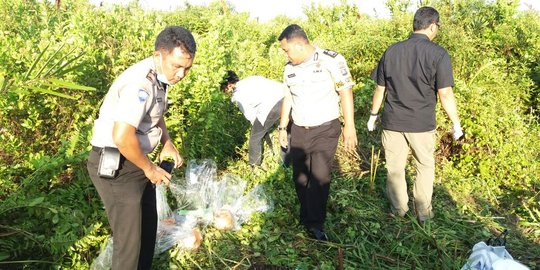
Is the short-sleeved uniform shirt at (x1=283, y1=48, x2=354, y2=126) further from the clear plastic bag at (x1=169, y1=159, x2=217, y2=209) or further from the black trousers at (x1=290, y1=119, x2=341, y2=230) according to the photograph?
the clear plastic bag at (x1=169, y1=159, x2=217, y2=209)

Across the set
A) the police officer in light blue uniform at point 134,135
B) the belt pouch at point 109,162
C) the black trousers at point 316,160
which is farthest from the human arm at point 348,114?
the belt pouch at point 109,162

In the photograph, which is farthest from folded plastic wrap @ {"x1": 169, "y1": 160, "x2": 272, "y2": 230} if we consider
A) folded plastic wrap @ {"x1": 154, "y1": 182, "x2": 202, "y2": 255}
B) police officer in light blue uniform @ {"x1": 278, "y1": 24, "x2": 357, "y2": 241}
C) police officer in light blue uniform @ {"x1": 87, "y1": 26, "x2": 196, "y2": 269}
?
police officer in light blue uniform @ {"x1": 87, "y1": 26, "x2": 196, "y2": 269}

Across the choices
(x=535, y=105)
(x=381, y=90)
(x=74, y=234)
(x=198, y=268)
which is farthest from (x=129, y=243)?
(x=535, y=105)

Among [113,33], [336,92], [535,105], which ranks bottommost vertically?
[535,105]

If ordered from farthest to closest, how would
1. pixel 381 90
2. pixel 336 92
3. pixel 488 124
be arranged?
pixel 488 124, pixel 381 90, pixel 336 92

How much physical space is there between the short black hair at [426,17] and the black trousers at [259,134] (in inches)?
67.4

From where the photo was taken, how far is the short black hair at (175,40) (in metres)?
2.29

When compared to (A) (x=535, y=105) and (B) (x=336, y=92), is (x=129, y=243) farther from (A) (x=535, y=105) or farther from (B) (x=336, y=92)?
(A) (x=535, y=105)

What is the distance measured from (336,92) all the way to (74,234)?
7.71ft

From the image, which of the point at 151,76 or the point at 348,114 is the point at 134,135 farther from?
the point at 348,114

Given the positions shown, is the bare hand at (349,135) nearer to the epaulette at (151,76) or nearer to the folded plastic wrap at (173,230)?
the folded plastic wrap at (173,230)

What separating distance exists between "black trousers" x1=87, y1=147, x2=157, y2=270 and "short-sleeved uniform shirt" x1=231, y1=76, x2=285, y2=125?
229 cm

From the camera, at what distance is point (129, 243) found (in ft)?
8.28

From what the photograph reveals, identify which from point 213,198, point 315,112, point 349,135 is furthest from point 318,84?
point 213,198
